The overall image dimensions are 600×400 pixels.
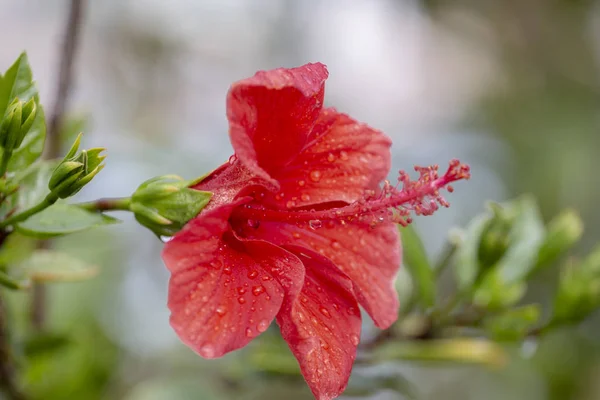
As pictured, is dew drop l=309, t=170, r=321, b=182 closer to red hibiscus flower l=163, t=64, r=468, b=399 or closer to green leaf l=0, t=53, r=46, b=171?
→ red hibiscus flower l=163, t=64, r=468, b=399

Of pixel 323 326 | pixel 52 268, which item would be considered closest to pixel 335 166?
pixel 323 326

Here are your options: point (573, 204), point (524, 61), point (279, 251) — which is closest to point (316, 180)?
point (279, 251)

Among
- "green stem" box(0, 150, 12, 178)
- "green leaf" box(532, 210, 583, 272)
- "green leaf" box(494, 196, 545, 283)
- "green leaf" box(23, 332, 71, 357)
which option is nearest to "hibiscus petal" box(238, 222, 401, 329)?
"green stem" box(0, 150, 12, 178)

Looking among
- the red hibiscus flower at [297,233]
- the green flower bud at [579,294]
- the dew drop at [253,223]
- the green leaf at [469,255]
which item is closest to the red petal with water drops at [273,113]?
the red hibiscus flower at [297,233]

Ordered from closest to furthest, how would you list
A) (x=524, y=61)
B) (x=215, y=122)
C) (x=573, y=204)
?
(x=215, y=122) → (x=573, y=204) → (x=524, y=61)

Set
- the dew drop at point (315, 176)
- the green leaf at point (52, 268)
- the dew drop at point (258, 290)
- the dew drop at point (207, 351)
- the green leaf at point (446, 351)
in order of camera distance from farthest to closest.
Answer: the green leaf at point (446, 351)
the green leaf at point (52, 268)
the dew drop at point (315, 176)
the dew drop at point (258, 290)
the dew drop at point (207, 351)

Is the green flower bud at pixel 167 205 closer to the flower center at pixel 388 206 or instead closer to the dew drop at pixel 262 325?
the flower center at pixel 388 206

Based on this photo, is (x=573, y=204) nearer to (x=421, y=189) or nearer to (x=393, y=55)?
(x=393, y=55)
